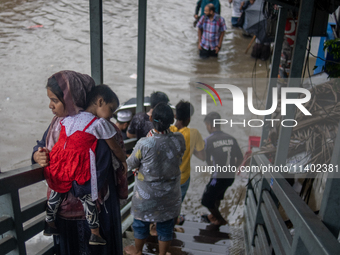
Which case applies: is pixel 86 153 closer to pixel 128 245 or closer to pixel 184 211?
pixel 128 245

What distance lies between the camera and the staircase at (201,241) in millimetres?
2816

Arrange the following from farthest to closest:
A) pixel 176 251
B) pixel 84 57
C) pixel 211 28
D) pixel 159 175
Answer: pixel 84 57
pixel 211 28
pixel 176 251
pixel 159 175

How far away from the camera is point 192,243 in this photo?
3.02 meters

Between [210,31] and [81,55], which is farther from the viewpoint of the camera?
[81,55]

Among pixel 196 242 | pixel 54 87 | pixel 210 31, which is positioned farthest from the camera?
pixel 210 31

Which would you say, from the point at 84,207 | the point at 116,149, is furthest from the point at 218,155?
the point at 84,207

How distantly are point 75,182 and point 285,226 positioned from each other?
1250mm

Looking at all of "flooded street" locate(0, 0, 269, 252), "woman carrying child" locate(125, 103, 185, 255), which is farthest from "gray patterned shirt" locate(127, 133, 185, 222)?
"flooded street" locate(0, 0, 269, 252)

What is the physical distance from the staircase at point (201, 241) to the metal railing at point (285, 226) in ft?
1.31

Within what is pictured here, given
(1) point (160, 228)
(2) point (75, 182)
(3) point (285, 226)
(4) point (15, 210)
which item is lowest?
(1) point (160, 228)

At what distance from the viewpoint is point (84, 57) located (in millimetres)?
8469

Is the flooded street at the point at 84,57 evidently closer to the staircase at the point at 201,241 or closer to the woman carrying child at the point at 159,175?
the staircase at the point at 201,241

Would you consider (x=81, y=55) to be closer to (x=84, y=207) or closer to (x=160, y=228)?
(x=160, y=228)

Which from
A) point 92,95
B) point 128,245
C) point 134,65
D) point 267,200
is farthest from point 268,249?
point 134,65
